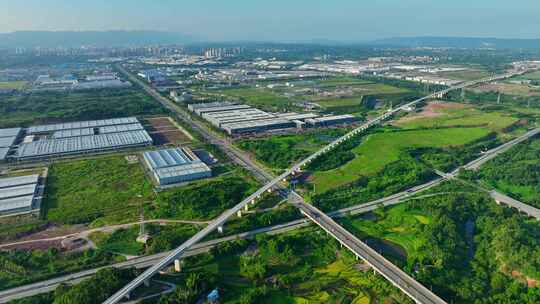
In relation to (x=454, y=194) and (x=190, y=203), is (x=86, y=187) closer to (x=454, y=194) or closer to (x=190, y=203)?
(x=190, y=203)

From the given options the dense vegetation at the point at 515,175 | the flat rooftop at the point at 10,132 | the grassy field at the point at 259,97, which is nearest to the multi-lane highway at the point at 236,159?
the grassy field at the point at 259,97

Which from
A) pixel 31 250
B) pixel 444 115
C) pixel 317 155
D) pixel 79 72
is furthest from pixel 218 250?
pixel 79 72

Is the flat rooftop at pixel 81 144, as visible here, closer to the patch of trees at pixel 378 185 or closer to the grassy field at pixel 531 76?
the patch of trees at pixel 378 185

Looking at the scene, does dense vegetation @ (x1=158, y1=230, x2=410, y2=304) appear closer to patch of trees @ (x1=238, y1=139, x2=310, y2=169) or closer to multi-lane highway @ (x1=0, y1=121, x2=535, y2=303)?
multi-lane highway @ (x1=0, y1=121, x2=535, y2=303)

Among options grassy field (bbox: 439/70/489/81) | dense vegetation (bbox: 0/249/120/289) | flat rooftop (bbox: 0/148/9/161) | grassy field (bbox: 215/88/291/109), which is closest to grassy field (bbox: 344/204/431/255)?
dense vegetation (bbox: 0/249/120/289)

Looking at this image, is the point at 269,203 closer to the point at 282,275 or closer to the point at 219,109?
the point at 282,275

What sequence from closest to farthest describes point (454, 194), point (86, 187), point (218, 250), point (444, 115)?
point (218, 250)
point (454, 194)
point (86, 187)
point (444, 115)

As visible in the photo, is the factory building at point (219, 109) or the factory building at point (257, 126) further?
the factory building at point (219, 109)
